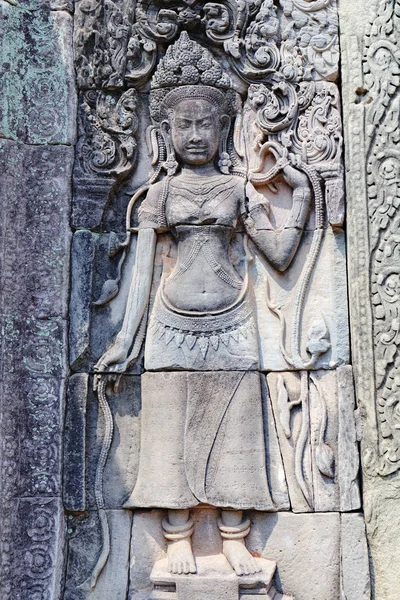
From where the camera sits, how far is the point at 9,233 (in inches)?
222

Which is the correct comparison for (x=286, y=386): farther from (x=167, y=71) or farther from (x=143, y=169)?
(x=167, y=71)

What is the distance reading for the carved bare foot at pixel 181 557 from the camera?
5.38 m

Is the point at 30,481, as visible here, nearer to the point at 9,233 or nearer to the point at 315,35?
the point at 9,233

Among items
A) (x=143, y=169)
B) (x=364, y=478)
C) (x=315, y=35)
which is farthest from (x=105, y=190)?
(x=364, y=478)

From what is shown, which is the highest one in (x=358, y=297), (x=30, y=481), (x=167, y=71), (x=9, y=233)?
(x=167, y=71)

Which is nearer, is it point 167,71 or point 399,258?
point 399,258

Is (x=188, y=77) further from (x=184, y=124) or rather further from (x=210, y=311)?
(x=210, y=311)

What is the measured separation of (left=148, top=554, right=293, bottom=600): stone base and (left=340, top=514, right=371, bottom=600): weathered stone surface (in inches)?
14.3

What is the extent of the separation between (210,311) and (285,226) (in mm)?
717

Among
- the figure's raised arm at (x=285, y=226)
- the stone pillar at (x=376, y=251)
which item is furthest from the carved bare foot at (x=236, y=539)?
the figure's raised arm at (x=285, y=226)

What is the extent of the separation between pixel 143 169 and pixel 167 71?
633 millimetres

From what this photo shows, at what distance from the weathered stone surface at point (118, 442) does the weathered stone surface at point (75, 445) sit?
0.05 meters

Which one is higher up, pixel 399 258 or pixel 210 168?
pixel 210 168

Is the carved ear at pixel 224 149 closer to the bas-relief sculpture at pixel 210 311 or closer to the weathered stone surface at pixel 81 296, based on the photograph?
the bas-relief sculpture at pixel 210 311
